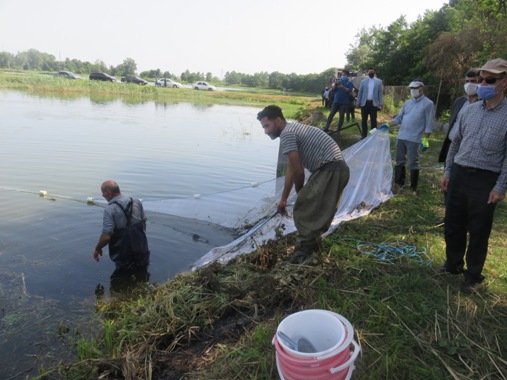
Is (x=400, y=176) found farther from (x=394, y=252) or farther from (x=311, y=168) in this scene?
(x=311, y=168)

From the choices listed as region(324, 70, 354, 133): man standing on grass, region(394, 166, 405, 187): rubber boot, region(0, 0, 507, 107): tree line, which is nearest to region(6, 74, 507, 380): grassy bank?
region(394, 166, 405, 187): rubber boot

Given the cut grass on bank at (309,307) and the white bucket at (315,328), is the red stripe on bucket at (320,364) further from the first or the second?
the cut grass on bank at (309,307)

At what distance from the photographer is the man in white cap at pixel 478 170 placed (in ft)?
8.70

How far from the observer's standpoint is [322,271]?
3.20 meters

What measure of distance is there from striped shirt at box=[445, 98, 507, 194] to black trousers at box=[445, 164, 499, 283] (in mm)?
71

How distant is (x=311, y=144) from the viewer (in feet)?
10.9

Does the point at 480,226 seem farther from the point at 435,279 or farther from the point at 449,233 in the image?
the point at 435,279

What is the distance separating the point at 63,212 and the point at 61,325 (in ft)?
11.8

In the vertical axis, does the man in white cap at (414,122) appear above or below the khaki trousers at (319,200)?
above

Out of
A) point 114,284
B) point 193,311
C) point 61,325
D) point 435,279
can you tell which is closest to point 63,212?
point 114,284

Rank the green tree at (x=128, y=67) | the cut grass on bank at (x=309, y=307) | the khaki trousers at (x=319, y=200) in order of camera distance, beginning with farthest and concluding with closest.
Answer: the green tree at (x=128, y=67), the khaki trousers at (x=319, y=200), the cut grass on bank at (x=309, y=307)

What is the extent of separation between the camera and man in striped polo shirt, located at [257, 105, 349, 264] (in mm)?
3324

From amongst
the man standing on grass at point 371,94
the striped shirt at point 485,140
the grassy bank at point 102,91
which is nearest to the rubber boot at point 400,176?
the man standing on grass at point 371,94

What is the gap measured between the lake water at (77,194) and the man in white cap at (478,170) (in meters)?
3.38
